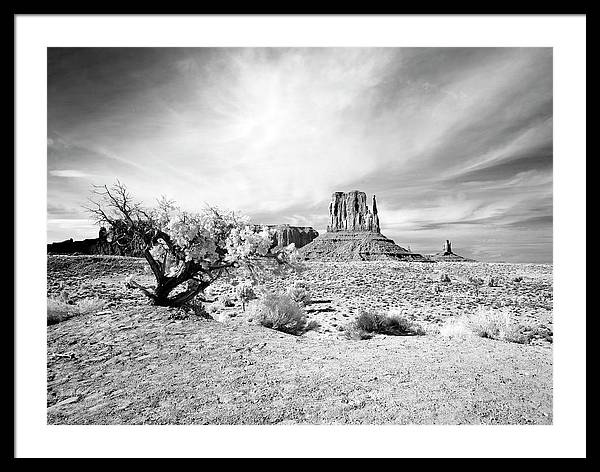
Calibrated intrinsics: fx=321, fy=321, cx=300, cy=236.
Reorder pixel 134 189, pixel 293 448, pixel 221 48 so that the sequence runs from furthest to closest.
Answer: pixel 134 189, pixel 221 48, pixel 293 448

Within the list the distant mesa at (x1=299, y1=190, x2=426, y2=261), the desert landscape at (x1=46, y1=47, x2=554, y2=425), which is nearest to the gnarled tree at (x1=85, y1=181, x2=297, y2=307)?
the desert landscape at (x1=46, y1=47, x2=554, y2=425)

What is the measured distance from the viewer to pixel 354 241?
50.5 metres

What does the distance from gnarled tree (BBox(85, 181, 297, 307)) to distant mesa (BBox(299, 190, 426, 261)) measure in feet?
108

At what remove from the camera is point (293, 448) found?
306 centimetres

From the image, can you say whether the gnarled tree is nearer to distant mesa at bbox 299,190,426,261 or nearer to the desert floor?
the desert floor

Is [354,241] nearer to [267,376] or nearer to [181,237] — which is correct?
[181,237]

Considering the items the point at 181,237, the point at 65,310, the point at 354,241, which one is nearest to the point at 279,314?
the point at 181,237

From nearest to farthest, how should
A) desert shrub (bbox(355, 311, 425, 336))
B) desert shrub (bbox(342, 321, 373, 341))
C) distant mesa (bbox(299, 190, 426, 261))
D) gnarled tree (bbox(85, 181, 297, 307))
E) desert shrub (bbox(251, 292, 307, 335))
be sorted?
gnarled tree (bbox(85, 181, 297, 307)), desert shrub (bbox(342, 321, 373, 341)), desert shrub (bbox(251, 292, 307, 335)), desert shrub (bbox(355, 311, 425, 336)), distant mesa (bbox(299, 190, 426, 261))

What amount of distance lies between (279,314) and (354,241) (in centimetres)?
4516

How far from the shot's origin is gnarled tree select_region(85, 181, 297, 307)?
202 inches
